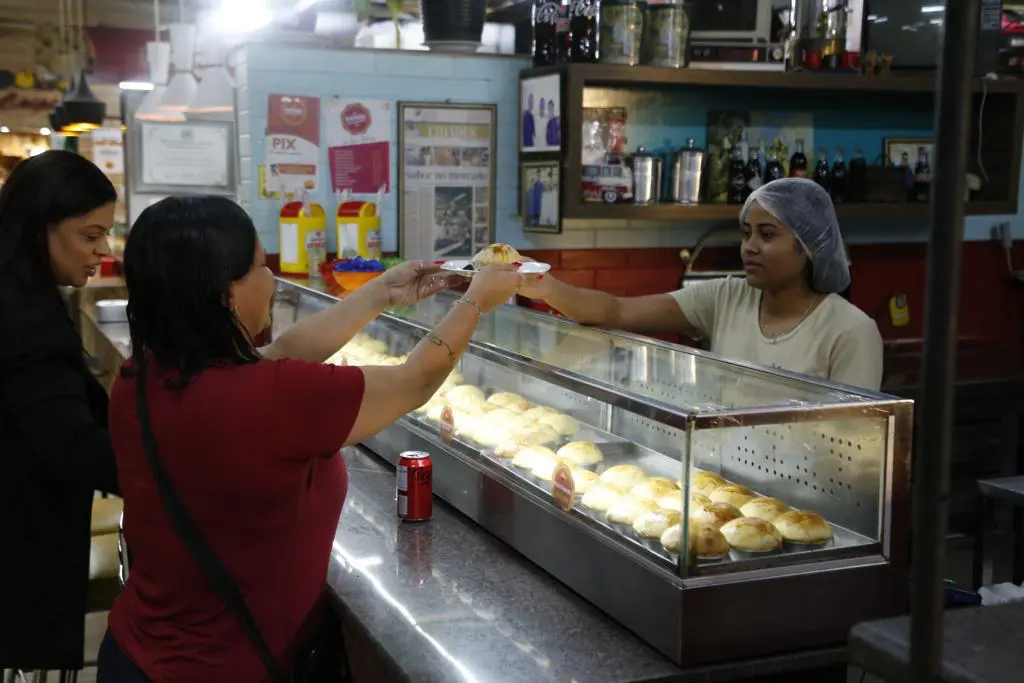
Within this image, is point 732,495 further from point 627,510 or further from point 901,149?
point 901,149

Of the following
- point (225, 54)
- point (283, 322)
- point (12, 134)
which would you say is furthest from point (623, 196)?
point (12, 134)

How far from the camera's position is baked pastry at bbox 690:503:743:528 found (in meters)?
2.13

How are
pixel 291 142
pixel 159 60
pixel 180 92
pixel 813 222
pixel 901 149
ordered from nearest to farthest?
pixel 813 222
pixel 291 142
pixel 180 92
pixel 901 149
pixel 159 60

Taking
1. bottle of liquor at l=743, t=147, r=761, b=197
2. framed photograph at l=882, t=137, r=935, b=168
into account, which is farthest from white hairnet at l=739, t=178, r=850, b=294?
framed photograph at l=882, t=137, r=935, b=168

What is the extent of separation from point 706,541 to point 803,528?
247 mm

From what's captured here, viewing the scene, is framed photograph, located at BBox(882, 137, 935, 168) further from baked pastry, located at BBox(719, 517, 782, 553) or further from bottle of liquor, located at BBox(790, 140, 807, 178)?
baked pastry, located at BBox(719, 517, 782, 553)

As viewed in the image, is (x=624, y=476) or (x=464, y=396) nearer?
(x=624, y=476)

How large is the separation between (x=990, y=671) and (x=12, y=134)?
18.9m

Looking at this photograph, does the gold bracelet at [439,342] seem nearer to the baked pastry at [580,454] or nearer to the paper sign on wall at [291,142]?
the baked pastry at [580,454]

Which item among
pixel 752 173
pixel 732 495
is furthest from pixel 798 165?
pixel 732 495

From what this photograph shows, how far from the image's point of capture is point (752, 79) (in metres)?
5.32

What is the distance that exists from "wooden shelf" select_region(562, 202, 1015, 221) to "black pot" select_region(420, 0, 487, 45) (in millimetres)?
1020

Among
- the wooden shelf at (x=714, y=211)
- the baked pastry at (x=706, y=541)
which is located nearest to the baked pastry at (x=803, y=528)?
the baked pastry at (x=706, y=541)

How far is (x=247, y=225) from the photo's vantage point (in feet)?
6.73
